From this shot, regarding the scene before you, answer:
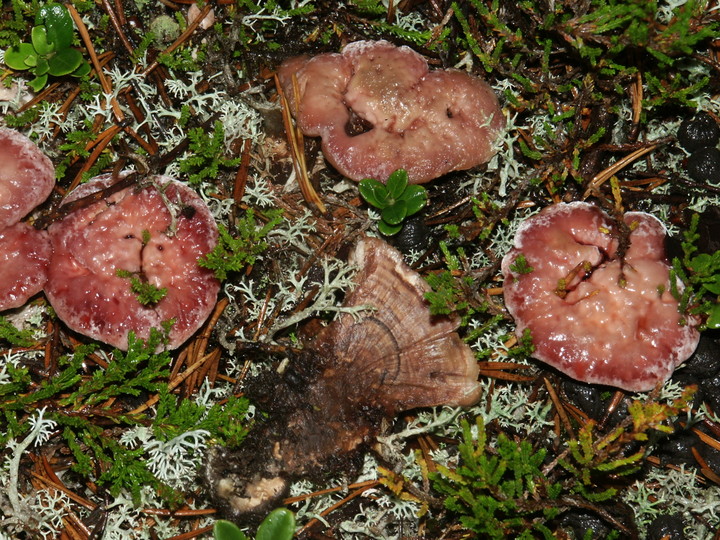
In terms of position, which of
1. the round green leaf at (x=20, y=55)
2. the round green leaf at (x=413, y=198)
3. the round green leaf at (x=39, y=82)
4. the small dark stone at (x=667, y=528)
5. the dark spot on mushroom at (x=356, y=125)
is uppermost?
the round green leaf at (x=20, y=55)

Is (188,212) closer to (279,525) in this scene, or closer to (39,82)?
(39,82)

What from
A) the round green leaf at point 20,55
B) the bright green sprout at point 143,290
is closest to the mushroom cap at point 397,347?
the bright green sprout at point 143,290

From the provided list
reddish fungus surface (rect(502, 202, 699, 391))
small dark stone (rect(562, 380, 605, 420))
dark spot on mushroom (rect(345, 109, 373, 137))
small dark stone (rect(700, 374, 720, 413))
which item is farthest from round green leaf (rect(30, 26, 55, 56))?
small dark stone (rect(700, 374, 720, 413))

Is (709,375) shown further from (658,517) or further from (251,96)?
(251,96)

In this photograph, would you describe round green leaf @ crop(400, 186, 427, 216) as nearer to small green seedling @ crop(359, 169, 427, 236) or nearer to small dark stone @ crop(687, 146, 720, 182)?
small green seedling @ crop(359, 169, 427, 236)

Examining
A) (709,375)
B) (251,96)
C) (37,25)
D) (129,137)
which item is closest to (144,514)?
(129,137)

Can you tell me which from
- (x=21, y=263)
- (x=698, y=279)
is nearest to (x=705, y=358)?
(x=698, y=279)

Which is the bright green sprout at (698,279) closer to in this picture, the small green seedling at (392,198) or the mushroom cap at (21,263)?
the small green seedling at (392,198)
